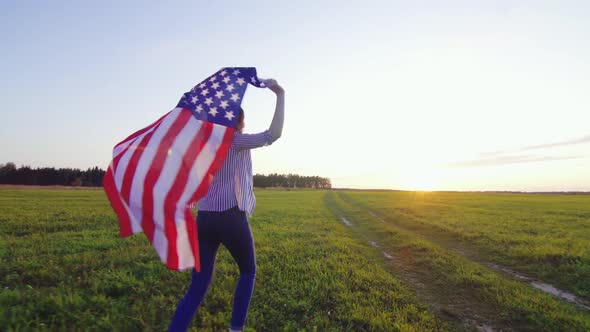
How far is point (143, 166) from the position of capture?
13.2 feet

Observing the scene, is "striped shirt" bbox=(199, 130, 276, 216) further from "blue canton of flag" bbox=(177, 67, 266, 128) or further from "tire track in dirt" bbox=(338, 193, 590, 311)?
"tire track in dirt" bbox=(338, 193, 590, 311)

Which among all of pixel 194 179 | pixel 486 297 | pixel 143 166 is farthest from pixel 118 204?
pixel 486 297

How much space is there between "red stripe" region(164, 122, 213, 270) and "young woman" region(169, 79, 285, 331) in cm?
29

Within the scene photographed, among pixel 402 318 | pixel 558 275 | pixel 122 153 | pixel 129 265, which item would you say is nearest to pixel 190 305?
pixel 122 153

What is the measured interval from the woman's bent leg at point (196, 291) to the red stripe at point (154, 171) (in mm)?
641

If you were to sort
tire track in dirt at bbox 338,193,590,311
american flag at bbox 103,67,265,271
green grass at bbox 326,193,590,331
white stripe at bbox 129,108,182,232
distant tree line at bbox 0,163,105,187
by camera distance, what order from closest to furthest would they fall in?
american flag at bbox 103,67,265,271, white stripe at bbox 129,108,182,232, green grass at bbox 326,193,590,331, tire track in dirt at bbox 338,193,590,311, distant tree line at bbox 0,163,105,187

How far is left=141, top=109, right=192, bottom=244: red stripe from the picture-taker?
384 centimetres

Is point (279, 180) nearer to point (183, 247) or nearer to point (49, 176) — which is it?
point (49, 176)

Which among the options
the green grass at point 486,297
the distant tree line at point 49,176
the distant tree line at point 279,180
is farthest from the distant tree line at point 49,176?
the green grass at point 486,297

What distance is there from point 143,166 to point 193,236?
111cm

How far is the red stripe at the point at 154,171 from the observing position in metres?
3.84

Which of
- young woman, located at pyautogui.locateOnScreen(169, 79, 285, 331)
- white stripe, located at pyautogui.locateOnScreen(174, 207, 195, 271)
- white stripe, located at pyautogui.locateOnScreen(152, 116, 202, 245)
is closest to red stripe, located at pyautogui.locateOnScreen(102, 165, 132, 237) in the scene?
white stripe, located at pyautogui.locateOnScreen(152, 116, 202, 245)

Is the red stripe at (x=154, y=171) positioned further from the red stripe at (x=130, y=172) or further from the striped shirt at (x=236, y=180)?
the striped shirt at (x=236, y=180)

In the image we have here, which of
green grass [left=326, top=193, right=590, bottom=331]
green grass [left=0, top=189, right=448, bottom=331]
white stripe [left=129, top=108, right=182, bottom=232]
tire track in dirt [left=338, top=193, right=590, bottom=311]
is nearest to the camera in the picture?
white stripe [left=129, top=108, right=182, bottom=232]
